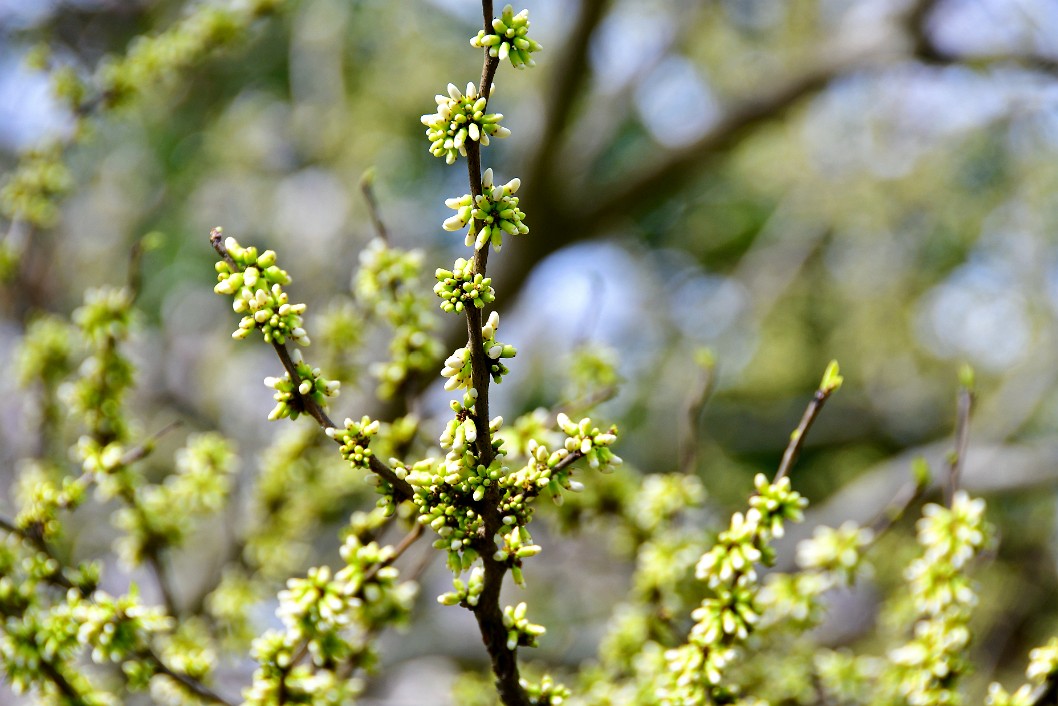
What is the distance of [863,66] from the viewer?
3969 millimetres

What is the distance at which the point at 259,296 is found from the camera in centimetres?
115

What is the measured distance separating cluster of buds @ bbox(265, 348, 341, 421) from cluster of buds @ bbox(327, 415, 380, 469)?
0.08 meters

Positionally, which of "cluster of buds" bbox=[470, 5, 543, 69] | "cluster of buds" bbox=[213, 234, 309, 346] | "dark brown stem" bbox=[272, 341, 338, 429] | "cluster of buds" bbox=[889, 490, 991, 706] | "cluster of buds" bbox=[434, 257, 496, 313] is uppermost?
"cluster of buds" bbox=[470, 5, 543, 69]

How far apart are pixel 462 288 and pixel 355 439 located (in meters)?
0.27

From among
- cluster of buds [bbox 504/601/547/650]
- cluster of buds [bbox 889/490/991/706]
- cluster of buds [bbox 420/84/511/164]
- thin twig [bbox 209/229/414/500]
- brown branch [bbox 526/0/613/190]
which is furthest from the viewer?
brown branch [bbox 526/0/613/190]

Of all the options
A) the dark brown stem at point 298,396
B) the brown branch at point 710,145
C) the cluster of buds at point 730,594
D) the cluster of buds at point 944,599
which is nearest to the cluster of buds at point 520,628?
the cluster of buds at point 730,594

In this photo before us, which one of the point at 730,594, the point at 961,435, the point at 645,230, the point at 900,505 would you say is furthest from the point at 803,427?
the point at 645,230

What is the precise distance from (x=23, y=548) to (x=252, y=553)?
1.90ft

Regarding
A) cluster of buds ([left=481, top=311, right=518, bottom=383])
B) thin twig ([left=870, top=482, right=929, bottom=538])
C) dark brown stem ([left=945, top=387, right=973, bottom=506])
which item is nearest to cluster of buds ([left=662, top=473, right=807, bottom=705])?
thin twig ([left=870, top=482, right=929, bottom=538])

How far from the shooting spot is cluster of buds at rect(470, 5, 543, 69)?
102cm

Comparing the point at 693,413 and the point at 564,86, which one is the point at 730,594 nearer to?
the point at 693,413

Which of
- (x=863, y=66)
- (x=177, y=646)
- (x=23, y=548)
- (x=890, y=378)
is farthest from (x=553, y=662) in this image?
(x=890, y=378)

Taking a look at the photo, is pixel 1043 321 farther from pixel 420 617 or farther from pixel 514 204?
pixel 514 204

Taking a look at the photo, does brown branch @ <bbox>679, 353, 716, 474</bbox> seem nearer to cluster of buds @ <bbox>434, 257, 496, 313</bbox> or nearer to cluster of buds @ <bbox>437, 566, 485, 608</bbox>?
cluster of buds @ <bbox>437, 566, 485, 608</bbox>
